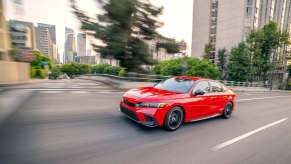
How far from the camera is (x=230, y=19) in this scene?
4478 centimetres

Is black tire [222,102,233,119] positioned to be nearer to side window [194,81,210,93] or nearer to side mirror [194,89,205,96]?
side window [194,81,210,93]

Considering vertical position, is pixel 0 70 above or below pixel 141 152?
above

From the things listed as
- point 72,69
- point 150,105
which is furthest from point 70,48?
point 150,105

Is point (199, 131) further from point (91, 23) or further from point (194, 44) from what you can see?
point (194, 44)

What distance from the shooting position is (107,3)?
12.0m

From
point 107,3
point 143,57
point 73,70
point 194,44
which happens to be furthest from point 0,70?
point 73,70

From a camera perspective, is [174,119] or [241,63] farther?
[241,63]

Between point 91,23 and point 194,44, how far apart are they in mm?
51489

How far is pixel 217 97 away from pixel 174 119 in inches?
83.5

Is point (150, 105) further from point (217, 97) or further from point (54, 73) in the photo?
point (54, 73)

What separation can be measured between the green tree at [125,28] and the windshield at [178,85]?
7918mm

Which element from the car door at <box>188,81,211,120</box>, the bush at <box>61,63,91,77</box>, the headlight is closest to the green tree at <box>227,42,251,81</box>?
the car door at <box>188,81,211,120</box>

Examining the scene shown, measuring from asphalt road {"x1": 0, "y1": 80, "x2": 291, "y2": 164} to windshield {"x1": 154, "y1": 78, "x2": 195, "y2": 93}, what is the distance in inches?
44.2

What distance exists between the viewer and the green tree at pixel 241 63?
3225 cm
